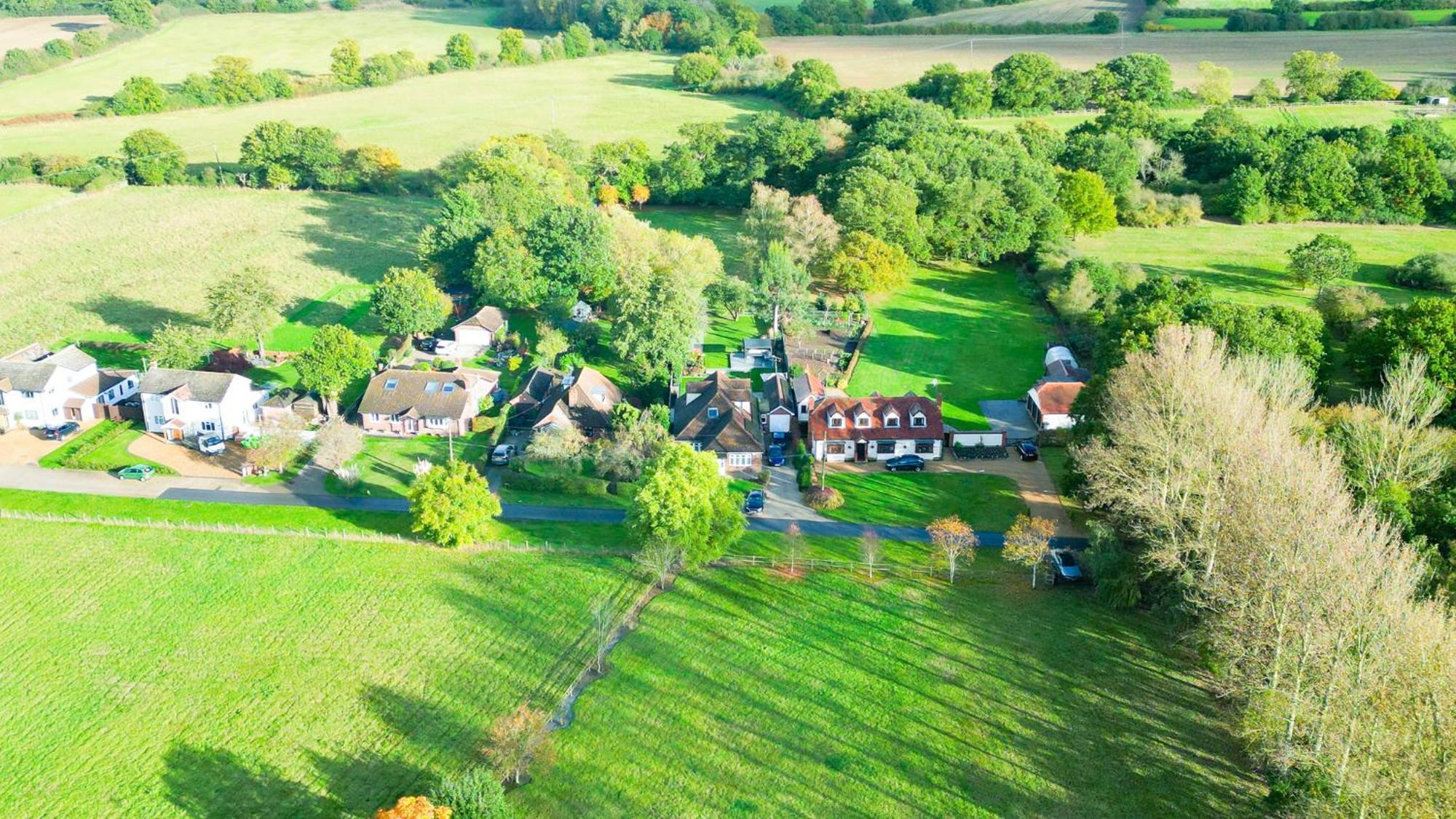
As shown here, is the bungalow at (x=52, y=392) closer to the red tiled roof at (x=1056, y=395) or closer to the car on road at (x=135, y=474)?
the car on road at (x=135, y=474)

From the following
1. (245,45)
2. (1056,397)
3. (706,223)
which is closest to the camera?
(1056,397)

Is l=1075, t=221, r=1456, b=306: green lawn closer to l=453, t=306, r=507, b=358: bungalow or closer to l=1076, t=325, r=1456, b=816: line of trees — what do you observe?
l=1076, t=325, r=1456, b=816: line of trees

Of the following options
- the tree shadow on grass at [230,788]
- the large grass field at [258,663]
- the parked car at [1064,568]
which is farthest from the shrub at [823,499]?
the tree shadow on grass at [230,788]

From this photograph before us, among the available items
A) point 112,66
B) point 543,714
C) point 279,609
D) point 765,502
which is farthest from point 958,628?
point 112,66

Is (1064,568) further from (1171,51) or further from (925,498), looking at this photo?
(1171,51)

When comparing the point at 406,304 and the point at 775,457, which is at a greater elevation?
the point at 406,304

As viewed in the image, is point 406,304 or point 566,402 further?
point 406,304

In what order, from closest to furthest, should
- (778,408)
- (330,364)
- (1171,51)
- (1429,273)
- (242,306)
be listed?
(778,408) < (330,364) < (242,306) < (1429,273) < (1171,51)

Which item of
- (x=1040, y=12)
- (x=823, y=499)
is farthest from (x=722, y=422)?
(x=1040, y=12)
